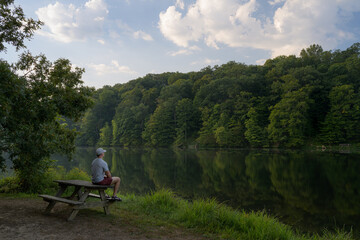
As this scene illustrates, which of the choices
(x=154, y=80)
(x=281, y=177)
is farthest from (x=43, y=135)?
(x=154, y=80)

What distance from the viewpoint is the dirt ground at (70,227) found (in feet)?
14.4

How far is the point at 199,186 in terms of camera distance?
1336 cm

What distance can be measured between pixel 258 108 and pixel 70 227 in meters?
47.7

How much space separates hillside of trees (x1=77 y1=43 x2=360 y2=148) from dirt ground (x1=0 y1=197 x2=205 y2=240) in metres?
25.1

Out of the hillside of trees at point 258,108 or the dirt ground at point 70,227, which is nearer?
the dirt ground at point 70,227

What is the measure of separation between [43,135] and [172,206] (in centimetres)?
379

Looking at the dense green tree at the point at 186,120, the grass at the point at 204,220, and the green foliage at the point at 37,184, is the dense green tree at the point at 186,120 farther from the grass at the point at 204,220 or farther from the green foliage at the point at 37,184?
the grass at the point at 204,220

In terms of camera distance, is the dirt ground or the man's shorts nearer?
the dirt ground

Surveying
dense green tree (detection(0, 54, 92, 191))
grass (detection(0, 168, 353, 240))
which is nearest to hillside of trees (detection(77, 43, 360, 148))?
dense green tree (detection(0, 54, 92, 191))

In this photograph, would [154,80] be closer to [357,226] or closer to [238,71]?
[238,71]

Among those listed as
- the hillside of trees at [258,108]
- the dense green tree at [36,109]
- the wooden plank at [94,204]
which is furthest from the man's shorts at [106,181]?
the hillside of trees at [258,108]

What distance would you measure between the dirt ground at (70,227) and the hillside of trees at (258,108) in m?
25.1

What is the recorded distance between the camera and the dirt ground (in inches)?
173

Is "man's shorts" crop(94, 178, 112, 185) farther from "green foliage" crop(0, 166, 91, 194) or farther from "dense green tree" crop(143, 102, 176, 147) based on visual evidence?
"dense green tree" crop(143, 102, 176, 147)
